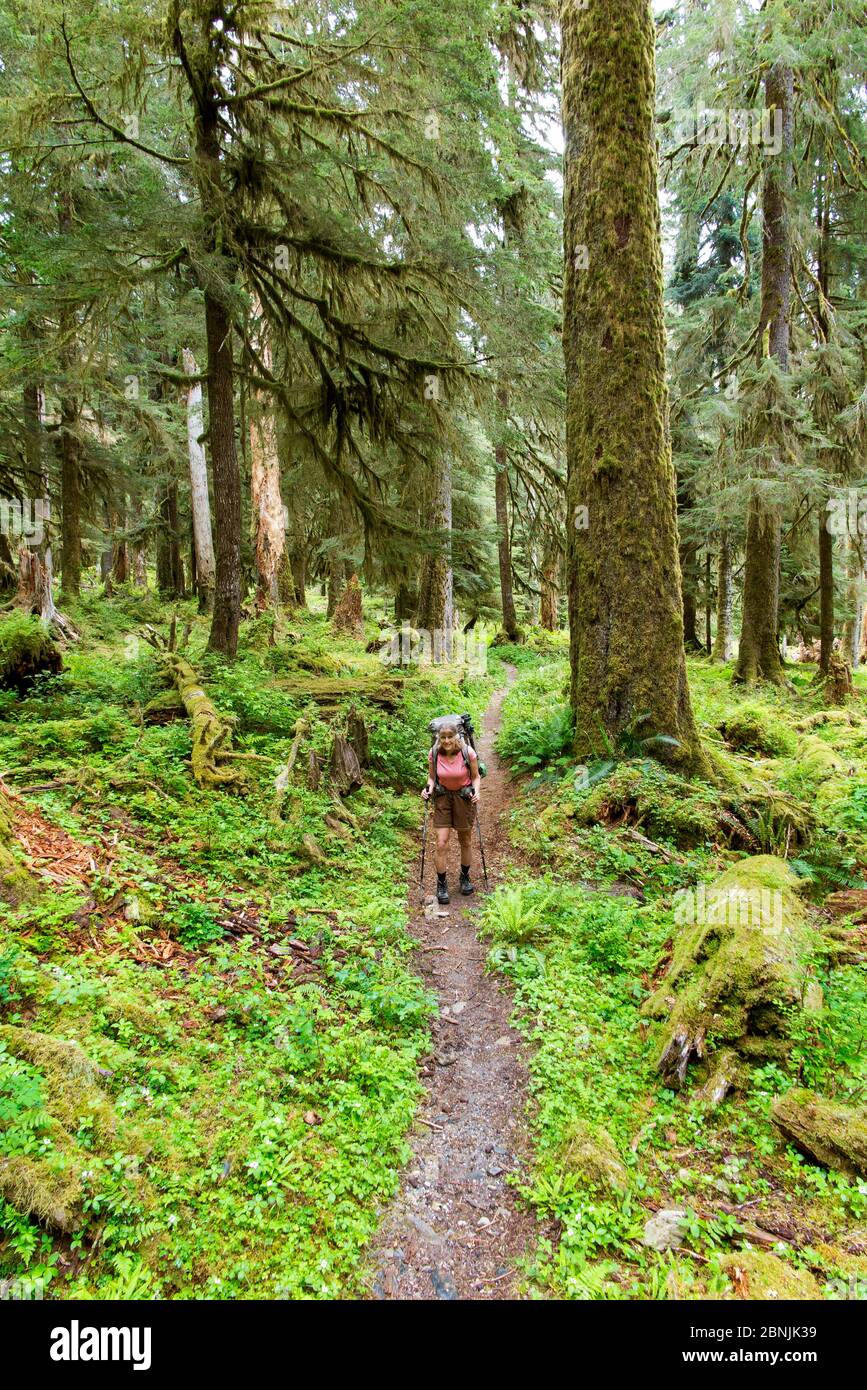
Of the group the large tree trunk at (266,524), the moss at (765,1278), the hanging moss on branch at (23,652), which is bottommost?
the moss at (765,1278)

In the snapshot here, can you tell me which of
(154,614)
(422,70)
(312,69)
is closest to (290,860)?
(312,69)

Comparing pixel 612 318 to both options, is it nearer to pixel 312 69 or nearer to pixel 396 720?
pixel 312 69

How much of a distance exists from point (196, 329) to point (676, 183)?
12.3 metres

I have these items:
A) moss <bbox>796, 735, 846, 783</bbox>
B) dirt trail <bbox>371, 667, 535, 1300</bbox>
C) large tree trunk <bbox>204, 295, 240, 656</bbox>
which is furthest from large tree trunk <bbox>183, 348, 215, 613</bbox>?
dirt trail <bbox>371, 667, 535, 1300</bbox>

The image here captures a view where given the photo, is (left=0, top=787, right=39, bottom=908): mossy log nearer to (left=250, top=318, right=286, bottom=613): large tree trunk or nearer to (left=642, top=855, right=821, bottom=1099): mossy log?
(left=642, top=855, right=821, bottom=1099): mossy log

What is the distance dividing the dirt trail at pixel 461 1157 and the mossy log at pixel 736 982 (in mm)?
1022

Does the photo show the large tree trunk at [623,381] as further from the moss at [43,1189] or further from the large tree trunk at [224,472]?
the moss at [43,1189]

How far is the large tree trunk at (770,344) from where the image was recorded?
12.5 m

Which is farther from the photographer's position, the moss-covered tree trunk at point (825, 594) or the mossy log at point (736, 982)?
the moss-covered tree trunk at point (825, 594)

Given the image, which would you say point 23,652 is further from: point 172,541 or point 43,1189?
point 172,541

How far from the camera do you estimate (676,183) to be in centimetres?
1509

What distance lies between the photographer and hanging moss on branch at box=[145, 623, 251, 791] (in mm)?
6742

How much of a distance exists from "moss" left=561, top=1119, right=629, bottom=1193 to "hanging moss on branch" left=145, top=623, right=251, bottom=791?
477 centimetres

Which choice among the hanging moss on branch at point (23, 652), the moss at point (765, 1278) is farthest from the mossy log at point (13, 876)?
the hanging moss on branch at point (23, 652)
